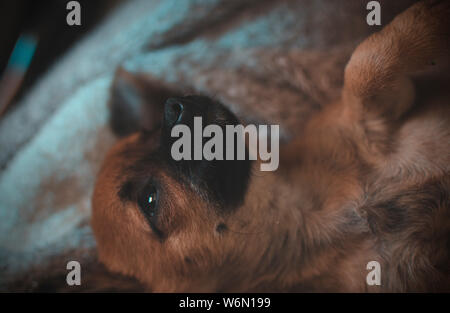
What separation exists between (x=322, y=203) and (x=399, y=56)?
0.56 meters

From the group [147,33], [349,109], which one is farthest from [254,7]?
[349,109]

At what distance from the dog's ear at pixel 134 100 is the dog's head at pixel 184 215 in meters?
0.16

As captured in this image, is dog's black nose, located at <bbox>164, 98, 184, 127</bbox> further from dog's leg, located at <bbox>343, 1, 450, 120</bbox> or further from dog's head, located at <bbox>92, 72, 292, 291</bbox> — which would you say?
dog's leg, located at <bbox>343, 1, 450, 120</bbox>

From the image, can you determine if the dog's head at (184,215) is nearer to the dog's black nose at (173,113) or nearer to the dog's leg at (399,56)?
the dog's black nose at (173,113)

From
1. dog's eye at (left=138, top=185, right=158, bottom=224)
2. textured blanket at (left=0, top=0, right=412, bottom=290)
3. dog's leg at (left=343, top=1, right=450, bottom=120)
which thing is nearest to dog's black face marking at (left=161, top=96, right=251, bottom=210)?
dog's eye at (left=138, top=185, right=158, bottom=224)

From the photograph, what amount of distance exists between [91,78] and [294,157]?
85 centimetres

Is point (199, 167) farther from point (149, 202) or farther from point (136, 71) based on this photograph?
point (136, 71)

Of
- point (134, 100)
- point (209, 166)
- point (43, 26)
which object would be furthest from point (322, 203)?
point (43, 26)

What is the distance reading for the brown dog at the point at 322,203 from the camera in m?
1.14

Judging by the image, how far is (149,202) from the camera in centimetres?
117

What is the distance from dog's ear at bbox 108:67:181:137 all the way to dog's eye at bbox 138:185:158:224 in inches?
Result: 12.3

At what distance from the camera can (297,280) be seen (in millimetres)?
1190

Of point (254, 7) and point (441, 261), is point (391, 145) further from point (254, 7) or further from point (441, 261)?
point (254, 7)

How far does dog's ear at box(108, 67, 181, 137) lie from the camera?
4.61 feet
